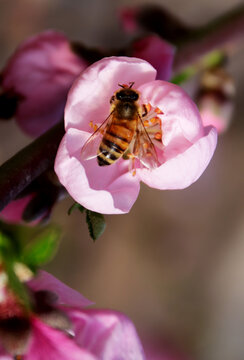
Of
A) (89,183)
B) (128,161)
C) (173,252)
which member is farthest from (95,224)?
(173,252)

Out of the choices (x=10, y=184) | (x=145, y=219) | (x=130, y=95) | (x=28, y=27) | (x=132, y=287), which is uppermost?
(x=130, y=95)

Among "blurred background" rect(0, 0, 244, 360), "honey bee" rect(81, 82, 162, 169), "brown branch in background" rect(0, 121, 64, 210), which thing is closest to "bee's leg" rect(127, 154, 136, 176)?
"honey bee" rect(81, 82, 162, 169)

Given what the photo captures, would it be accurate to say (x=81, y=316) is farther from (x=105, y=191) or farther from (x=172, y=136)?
(x=172, y=136)

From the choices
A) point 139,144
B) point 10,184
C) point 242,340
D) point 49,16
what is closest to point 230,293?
point 242,340

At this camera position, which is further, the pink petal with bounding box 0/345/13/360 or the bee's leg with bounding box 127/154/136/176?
the bee's leg with bounding box 127/154/136/176

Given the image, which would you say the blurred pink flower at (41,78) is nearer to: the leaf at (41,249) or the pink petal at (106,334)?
the leaf at (41,249)

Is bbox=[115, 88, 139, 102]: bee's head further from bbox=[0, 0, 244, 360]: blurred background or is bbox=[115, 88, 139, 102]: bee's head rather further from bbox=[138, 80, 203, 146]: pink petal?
bbox=[0, 0, 244, 360]: blurred background
